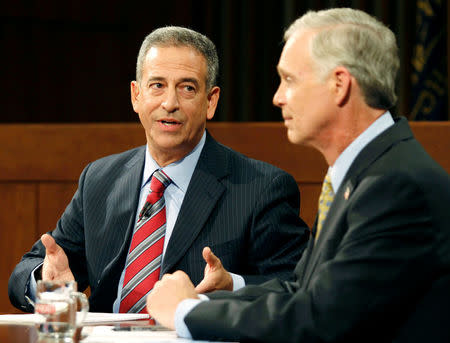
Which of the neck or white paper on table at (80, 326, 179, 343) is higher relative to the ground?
the neck

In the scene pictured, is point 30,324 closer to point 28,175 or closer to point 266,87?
point 28,175

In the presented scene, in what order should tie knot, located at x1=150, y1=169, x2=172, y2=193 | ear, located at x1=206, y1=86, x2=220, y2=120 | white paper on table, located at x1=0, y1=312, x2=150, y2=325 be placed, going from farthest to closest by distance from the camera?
ear, located at x1=206, y1=86, x2=220, y2=120 → tie knot, located at x1=150, y1=169, x2=172, y2=193 → white paper on table, located at x1=0, y1=312, x2=150, y2=325

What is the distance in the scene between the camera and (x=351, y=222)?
4.25 ft

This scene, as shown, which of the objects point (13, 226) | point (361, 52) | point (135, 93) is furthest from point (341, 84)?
point (13, 226)

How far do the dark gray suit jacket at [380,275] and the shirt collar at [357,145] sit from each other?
103 millimetres

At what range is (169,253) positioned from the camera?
6.72ft

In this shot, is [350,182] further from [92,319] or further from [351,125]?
[92,319]

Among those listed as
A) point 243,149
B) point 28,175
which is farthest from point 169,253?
point 28,175

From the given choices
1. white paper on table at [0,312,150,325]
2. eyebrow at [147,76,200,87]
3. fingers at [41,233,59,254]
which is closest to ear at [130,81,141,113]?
eyebrow at [147,76,200,87]

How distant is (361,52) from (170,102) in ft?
2.81

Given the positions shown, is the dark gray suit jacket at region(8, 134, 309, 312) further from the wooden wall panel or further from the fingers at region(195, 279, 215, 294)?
the wooden wall panel

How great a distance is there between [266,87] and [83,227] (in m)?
2.09

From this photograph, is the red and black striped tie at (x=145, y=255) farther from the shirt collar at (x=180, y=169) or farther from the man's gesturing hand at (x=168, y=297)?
the man's gesturing hand at (x=168, y=297)

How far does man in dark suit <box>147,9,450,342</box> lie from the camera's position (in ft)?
4.08
